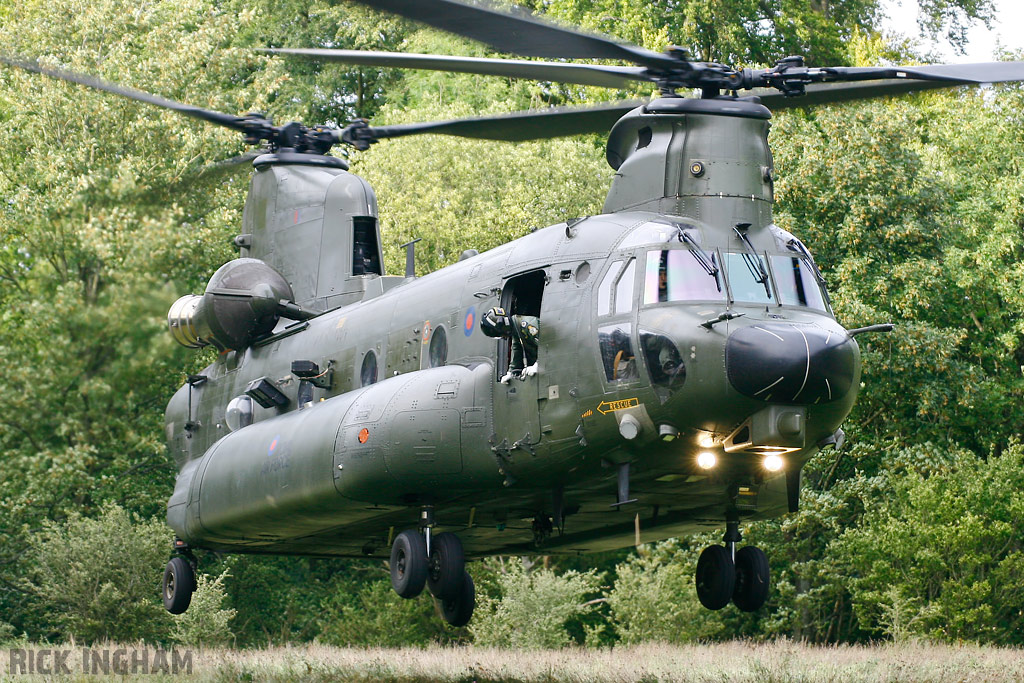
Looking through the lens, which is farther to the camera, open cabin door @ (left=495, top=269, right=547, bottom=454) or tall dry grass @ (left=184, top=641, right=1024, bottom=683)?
tall dry grass @ (left=184, top=641, right=1024, bottom=683)

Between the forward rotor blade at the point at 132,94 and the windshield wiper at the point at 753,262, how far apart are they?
8043 mm

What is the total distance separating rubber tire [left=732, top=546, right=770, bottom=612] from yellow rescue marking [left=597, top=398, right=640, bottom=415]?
12.5ft

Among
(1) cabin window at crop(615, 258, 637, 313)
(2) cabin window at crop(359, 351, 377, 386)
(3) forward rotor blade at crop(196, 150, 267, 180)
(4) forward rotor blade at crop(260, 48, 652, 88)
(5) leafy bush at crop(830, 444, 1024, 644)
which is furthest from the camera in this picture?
(5) leafy bush at crop(830, 444, 1024, 644)

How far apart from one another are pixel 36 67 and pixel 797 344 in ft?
31.2

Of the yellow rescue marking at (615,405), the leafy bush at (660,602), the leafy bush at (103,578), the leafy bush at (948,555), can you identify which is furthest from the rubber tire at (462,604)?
the leafy bush at (103,578)

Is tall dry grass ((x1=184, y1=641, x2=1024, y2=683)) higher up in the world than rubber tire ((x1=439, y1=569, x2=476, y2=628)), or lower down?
lower down

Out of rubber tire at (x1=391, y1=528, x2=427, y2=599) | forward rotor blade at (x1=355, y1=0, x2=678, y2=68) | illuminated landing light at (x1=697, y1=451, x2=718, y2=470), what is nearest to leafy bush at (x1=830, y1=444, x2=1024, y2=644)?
rubber tire at (x1=391, y1=528, x2=427, y2=599)

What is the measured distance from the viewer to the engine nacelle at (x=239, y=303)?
694 inches

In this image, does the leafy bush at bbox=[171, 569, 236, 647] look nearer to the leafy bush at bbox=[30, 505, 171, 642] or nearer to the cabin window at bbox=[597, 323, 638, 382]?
the leafy bush at bbox=[30, 505, 171, 642]

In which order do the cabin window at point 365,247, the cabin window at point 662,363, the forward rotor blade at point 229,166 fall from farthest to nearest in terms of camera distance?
1. the forward rotor blade at point 229,166
2. the cabin window at point 365,247
3. the cabin window at point 662,363

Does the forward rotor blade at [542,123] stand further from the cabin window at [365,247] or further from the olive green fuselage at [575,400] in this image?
the cabin window at [365,247]

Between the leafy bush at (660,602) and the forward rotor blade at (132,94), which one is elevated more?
the forward rotor blade at (132,94)

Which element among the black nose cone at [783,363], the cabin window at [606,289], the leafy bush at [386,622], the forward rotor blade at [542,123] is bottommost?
the leafy bush at [386,622]

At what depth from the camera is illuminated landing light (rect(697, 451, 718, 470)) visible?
12.5 meters
